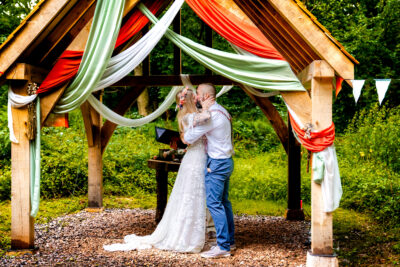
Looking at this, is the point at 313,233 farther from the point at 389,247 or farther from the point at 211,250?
the point at 389,247

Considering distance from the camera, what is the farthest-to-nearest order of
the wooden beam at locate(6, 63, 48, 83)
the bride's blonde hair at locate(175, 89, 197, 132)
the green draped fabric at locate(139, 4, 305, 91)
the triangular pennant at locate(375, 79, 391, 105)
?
the bride's blonde hair at locate(175, 89, 197, 132) < the wooden beam at locate(6, 63, 48, 83) < the green draped fabric at locate(139, 4, 305, 91) < the triangular pennant at locate(375, 79, 391, 105)

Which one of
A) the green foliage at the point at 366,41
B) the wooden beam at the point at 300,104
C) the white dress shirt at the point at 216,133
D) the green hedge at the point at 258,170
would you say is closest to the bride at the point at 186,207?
the white dress shirt at the point at 216,133

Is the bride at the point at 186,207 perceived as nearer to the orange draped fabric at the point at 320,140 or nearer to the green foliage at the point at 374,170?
the orange draped fabric at the point at 320,140

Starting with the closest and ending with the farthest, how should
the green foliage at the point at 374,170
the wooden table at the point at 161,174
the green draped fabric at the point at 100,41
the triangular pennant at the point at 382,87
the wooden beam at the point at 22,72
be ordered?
the triangular pennant at the point at 382,87 → the green draped fabric at the point at 100,41 → the wooden beam at the point at 22,72 → the wooden table at the point at 161,174 → the green foliage at the point at 374,170

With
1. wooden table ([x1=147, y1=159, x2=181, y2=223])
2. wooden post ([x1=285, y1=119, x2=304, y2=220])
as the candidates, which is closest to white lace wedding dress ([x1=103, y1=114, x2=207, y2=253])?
wooden table ([x1=147, y1=159, x2=181, y2=223])

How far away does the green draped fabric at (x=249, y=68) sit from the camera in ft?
14.2

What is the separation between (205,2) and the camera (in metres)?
4.42

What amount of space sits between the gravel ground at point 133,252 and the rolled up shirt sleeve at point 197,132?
1368 mm

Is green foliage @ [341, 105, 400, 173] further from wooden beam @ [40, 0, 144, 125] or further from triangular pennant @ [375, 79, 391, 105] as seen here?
wooden beam @ [40, 0, 144, 125]

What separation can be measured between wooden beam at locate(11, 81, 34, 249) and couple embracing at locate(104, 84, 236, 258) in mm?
1003

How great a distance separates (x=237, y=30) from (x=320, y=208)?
2.02 m

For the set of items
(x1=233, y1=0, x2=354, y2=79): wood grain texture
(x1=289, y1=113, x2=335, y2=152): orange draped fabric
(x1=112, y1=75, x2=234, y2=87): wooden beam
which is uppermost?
(x1=233, y1=0, x2=354, y2=79): wood grain texture

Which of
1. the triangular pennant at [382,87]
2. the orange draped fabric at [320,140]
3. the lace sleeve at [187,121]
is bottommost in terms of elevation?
the orange draped fabric at [320,140]

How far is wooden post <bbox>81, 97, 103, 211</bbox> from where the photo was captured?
731 cm
